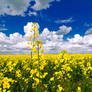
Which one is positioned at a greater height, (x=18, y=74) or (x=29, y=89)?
(x=18, y=74)

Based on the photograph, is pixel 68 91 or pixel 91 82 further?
pixel 91 82

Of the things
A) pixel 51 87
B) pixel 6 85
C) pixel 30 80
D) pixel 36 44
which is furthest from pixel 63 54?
pixel 6 85

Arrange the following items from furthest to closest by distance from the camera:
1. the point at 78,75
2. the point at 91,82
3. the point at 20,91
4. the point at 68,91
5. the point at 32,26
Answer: the point at 78,75, the point at 91,82, the point at 20,91, the point at 68,91, the point at 32,26

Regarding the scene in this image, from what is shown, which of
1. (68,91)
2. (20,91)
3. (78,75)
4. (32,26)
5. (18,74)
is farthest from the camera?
(78,75)

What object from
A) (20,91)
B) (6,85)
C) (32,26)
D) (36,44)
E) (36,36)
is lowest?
(20,91)

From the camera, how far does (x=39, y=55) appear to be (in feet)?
13.4

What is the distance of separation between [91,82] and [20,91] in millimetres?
3680

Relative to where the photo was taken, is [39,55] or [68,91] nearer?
[39,55]

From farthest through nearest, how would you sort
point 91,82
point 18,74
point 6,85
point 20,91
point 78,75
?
point 78,75 < point 91,82 < point 18,74 < point 20,91 < point 6,85

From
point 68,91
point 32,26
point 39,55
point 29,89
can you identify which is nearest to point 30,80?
point 29,89

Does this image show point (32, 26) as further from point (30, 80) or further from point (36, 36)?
point (30, 80)

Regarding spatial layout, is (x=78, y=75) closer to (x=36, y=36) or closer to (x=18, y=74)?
(x=18, y=74)

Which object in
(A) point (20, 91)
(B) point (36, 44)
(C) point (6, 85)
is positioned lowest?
(A) point (20, 91)

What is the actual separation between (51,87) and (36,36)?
3.05 meters
